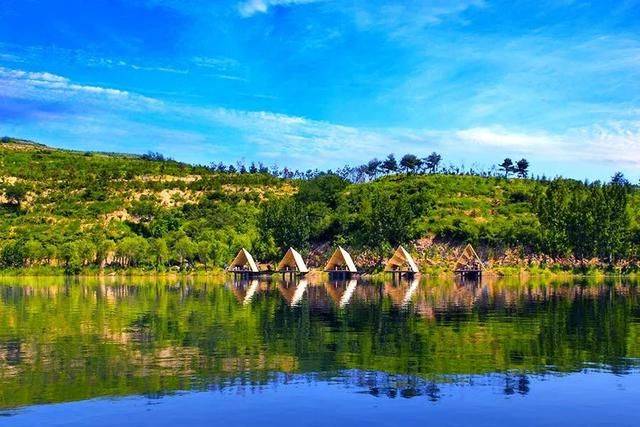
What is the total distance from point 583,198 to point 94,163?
405 feet

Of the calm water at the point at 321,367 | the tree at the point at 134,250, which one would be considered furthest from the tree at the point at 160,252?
the calm water at the point at 321,367

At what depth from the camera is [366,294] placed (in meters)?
61.3

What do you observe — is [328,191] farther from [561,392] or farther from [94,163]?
[561,392]

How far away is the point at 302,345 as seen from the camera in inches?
1109

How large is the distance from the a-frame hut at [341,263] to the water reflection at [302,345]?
53.9 meters

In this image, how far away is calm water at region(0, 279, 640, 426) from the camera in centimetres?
1698

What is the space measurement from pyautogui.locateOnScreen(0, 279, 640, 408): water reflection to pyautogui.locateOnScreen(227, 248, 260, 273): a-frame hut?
5326 cm

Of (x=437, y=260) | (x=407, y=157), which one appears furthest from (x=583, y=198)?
(x=407, y=157)

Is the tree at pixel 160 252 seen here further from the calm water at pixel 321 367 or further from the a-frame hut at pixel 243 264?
the calm water at pixel 321 367

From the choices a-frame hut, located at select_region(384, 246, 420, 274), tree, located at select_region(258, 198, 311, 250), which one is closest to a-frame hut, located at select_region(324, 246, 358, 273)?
a-frame hut, located at select_region(384, 246, 420, 274)

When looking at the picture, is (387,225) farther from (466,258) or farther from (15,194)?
(15,194)

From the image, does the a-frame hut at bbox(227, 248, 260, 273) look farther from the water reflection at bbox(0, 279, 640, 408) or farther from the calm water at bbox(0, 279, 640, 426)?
the calm water at bbox(0, 279, 640, 426)

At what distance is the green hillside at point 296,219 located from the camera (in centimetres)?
10831

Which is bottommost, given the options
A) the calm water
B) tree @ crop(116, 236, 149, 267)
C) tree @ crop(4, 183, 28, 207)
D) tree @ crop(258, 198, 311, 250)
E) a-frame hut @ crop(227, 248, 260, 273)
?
the calm water
